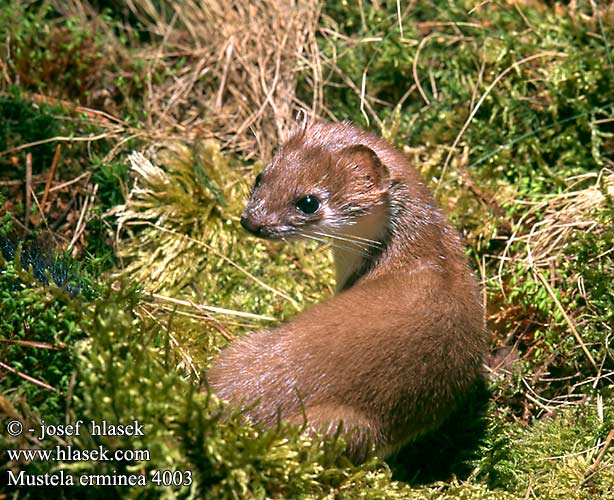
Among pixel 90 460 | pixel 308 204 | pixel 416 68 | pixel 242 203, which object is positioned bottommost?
pixel 90 460

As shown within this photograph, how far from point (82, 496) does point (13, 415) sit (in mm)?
362

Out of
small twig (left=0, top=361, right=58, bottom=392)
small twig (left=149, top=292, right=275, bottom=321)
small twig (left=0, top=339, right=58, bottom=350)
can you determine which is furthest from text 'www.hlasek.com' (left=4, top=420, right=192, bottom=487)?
small twig (left=149, top=292, right=275, bottom=321)

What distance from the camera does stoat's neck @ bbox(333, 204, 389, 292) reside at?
3.66 m

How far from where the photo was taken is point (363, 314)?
314 centimetres

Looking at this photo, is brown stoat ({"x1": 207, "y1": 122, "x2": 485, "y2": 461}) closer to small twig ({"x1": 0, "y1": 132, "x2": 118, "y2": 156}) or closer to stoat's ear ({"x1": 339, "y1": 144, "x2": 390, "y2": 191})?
stoat's ear ({"x1": 339, "y1": 144, "x2": 390, "y2": 191})

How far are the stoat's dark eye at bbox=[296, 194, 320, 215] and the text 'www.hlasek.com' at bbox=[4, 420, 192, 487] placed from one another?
1.41 meters

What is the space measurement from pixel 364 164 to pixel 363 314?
793 mm

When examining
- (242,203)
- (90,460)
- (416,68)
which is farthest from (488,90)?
(90,460)

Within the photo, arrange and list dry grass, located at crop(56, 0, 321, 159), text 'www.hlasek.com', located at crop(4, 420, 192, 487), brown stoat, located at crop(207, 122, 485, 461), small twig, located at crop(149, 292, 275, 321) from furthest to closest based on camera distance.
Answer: dry grass, located at crop(56, 0, 321, 159), small twig, located at crop(149, 292, 275, 321), brown stoat, located at crop(207, 122, 485, 461), text 'www.hlasek.com', located at crop(4, 420, 192, 487)

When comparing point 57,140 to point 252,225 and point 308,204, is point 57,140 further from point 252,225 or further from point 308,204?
point 308,204

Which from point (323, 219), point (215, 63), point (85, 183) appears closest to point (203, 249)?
point (85, 183)

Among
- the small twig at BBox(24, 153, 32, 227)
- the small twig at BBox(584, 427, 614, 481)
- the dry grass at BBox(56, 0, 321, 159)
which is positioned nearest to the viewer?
the small twig at BBox(584, 427, 614, 481)

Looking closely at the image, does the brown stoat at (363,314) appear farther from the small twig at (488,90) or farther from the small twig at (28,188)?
the small twig at (28,188)

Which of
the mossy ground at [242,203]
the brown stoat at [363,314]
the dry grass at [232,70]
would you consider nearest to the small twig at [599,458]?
the mossy ground at [242,203]
